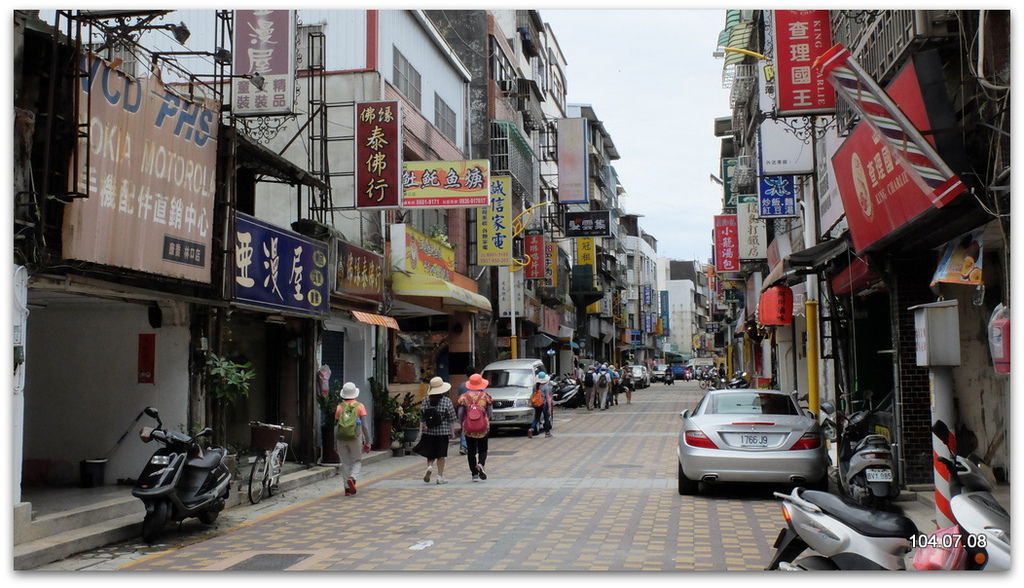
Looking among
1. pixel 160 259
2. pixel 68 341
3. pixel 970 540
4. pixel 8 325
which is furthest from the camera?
pixel 68 341

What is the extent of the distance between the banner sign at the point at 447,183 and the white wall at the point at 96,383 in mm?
9972

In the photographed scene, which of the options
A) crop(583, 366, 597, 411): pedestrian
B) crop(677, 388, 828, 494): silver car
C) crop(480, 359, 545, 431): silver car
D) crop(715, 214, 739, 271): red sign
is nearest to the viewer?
crop(677, 388, 828, 494): silver car

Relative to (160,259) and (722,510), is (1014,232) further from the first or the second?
(160,259)

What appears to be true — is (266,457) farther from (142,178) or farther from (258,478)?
(142,178)

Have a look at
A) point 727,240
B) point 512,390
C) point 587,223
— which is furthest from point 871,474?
point 587,223

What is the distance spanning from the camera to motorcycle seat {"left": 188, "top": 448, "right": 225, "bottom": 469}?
996cm

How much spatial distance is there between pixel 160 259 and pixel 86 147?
1.83m

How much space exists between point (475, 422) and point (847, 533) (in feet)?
28.6

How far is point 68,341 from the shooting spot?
12211mm

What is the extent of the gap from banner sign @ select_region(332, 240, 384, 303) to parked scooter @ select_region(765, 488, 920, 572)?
11986 millimetres

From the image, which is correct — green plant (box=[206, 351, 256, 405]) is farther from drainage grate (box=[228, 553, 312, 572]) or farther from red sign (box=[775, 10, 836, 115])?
red sign (box=[775, 10, 836, 115])

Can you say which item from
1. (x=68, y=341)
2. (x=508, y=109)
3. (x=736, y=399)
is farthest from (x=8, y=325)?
(x=508, y=109)

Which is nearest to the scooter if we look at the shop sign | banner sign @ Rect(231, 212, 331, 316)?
banner sign @ Rect(231, 212, 331, 316)

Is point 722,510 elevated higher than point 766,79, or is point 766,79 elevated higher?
point 766,79
